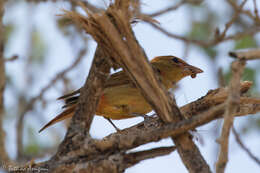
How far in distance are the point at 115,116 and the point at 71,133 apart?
1.72 m

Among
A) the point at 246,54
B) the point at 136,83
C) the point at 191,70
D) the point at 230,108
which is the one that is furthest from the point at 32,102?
the point at 246,54

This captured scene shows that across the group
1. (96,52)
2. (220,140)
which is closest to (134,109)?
(96,52)

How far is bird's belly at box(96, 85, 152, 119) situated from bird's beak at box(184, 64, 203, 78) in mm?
689

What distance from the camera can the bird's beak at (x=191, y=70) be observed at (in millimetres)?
4763

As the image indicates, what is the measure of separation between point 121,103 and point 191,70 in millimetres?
975

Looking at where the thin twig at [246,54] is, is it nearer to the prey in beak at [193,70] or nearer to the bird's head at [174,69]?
the prey in beak at [193,70]

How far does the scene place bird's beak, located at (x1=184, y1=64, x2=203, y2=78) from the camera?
4.76 metres

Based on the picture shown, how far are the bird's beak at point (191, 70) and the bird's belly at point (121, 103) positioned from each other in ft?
2.26

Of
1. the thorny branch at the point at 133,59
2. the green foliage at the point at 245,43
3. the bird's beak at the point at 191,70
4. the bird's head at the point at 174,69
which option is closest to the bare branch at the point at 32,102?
the bird's head at the point at 174,69

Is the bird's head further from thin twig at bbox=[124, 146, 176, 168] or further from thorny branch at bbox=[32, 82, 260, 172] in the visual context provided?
thin twig at bbox=[124, 146, 176, 168]

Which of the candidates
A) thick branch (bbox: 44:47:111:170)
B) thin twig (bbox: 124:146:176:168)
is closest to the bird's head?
thick branch (bbox: 44:47:111:170)

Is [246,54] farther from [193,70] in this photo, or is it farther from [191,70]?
[191,70]

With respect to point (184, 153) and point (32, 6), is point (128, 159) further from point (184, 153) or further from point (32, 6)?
point (32, 6)

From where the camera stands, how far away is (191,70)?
503 centimetres
